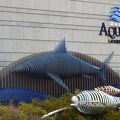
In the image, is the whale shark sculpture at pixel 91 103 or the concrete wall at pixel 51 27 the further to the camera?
the concrete wall at pixel 51 27

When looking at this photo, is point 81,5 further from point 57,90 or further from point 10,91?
point 10,91

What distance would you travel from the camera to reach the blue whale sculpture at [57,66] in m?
16.3

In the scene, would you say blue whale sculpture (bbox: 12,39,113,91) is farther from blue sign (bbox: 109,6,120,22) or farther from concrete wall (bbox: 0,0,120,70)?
blue sign (bbox: 109,6,120,22)

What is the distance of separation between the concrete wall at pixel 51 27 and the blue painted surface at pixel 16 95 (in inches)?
85.5

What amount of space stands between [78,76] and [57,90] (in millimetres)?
958

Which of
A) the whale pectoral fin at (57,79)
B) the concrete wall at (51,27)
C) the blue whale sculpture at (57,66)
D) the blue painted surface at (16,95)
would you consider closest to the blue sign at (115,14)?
the concrete wall at (51,27)

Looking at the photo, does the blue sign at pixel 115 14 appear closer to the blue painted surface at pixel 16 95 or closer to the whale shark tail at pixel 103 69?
the whale shark tail at pixel 103 69

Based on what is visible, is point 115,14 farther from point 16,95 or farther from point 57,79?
point 16,95

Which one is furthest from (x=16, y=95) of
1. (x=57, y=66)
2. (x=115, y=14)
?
(x=115, y=14)

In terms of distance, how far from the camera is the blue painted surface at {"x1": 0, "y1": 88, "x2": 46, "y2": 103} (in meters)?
16.0

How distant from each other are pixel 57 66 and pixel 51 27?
3227 mm

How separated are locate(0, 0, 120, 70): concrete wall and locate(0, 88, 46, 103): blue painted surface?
217 cm

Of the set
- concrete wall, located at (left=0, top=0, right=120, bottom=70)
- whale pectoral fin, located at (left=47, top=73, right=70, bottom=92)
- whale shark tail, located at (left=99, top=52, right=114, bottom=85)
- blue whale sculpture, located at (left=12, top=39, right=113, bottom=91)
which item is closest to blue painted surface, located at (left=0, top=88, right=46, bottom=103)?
blue whale sculpture, located at (left=12, top=39, right=113, bottom=91)

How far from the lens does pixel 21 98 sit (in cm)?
1612
